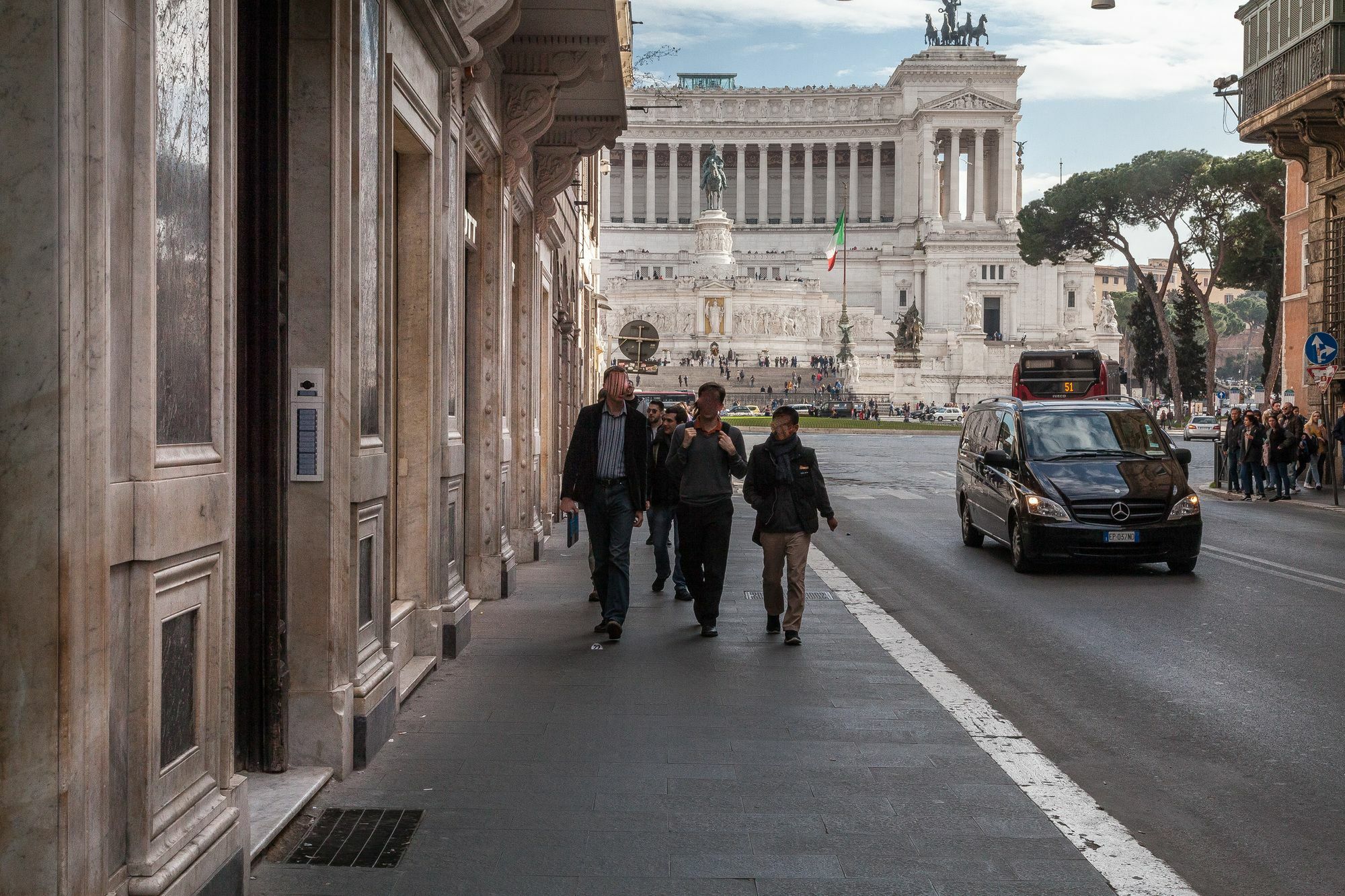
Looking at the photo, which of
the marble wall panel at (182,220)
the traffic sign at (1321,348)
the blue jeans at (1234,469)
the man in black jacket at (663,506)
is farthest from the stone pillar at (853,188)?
the marble wall panel at (182,220)

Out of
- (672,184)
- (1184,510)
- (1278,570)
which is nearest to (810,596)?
(1184,510)

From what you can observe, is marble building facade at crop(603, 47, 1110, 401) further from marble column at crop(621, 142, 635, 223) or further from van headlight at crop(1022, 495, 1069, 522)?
van headlight at crop(1022, 495, 1069, 522)

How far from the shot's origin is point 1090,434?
1431 cm

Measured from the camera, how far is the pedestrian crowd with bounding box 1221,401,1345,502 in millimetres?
24625

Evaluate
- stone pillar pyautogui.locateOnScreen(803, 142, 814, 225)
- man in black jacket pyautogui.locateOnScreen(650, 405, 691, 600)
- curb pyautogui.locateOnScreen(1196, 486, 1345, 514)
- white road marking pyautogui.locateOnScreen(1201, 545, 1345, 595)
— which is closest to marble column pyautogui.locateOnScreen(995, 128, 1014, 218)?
stone pillar pyautogui.locateOnScreen(803, 142, 814, 225)

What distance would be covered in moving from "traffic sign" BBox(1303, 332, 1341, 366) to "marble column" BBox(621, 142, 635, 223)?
102122 millimetres

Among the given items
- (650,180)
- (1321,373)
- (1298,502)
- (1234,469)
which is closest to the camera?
(1321,373)

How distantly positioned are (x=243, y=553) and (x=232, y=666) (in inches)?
43.0

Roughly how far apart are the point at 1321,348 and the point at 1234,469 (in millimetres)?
4421

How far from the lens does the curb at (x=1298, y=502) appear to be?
22.8 meters

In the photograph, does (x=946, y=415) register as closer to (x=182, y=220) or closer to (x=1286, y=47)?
(x=1286, y=47)

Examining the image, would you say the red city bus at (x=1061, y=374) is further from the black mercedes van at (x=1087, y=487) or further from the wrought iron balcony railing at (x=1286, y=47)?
the black mercedes van at (x=1087, y=487)

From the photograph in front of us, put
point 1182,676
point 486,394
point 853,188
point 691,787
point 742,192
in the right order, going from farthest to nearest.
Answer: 1. point 742,192
2. point 853,188
3. point 486,394
4. point 1182,676
5. point 691,787

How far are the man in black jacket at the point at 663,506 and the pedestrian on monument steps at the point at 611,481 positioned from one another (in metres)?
1.52
